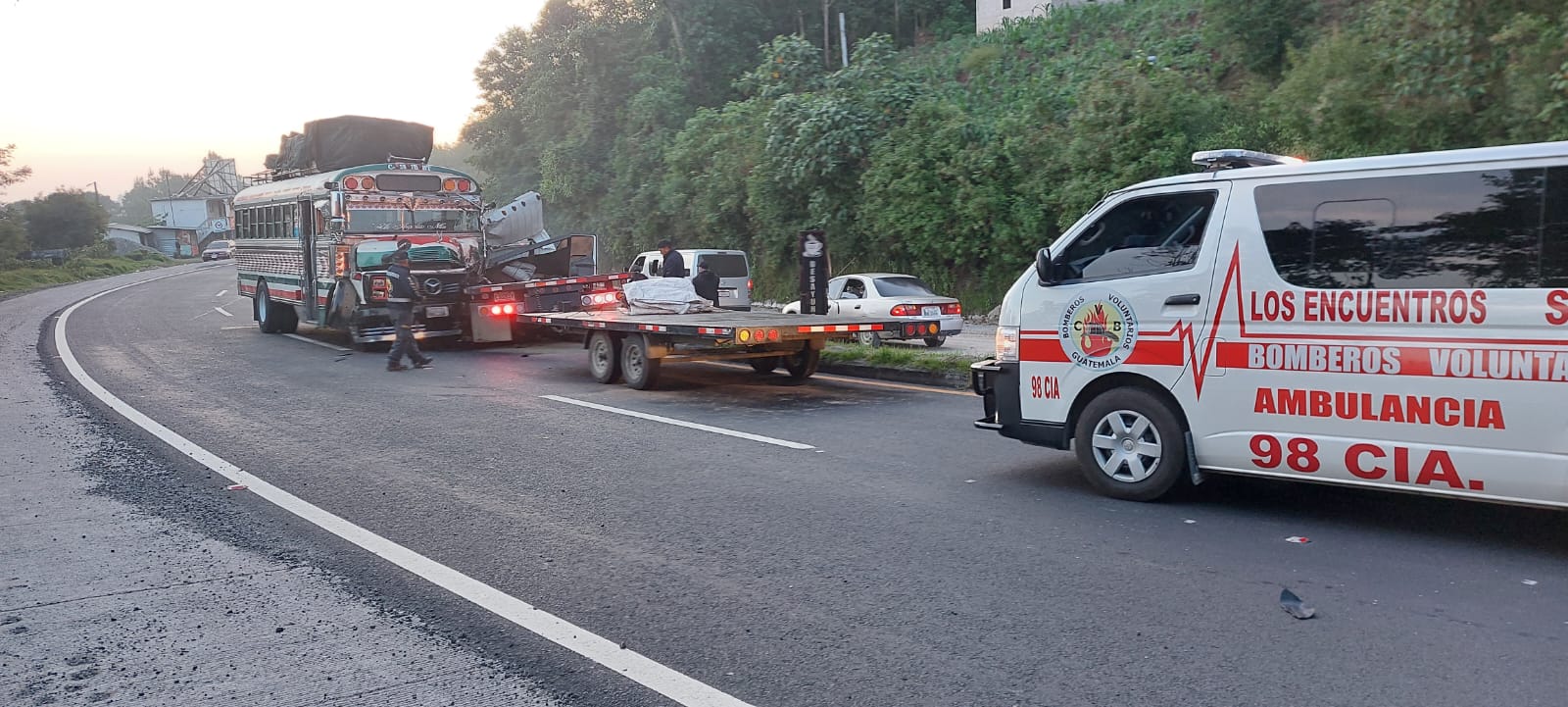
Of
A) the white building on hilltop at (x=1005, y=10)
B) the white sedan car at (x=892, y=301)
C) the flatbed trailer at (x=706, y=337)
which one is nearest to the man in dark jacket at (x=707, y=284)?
the white sedan car at (x=892, y=301)

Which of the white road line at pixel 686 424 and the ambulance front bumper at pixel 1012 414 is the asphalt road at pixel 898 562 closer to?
the white road line at pixel 686 424

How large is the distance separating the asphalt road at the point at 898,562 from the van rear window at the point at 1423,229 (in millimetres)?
1387

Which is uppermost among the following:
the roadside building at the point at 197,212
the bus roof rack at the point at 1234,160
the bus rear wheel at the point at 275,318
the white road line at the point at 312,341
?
the roadside building at the point at 197,212

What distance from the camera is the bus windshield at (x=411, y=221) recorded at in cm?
1794

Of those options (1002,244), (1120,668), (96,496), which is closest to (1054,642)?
(1120,668)

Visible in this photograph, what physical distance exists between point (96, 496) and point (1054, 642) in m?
6.45

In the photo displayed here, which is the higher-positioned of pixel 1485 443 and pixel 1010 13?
pixel 1010 13

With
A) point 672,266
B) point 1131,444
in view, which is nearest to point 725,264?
point 672,266

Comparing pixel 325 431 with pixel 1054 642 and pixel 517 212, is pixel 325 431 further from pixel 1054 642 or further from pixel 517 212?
pixel 517 212

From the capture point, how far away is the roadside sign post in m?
15.2

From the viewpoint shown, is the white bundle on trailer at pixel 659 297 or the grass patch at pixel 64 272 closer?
Result: the white bundle on trailer at pixel 659 297

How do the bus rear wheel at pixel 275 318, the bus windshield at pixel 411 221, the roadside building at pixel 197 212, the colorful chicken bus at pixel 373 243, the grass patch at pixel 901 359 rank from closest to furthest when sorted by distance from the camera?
1. the grass patch at pixel 901 359
2. the colorful chicken bus at pixel 373 243
3. the bus windshield at pixel 411 221
4. the bus rear wheel at pixel 275 318
5. the roadside building at pixel 197 212

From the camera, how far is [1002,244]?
77.3 ft

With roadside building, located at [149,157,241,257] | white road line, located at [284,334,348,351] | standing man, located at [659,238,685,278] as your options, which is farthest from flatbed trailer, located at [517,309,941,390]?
roadside building, located at [149,157,241,257]
